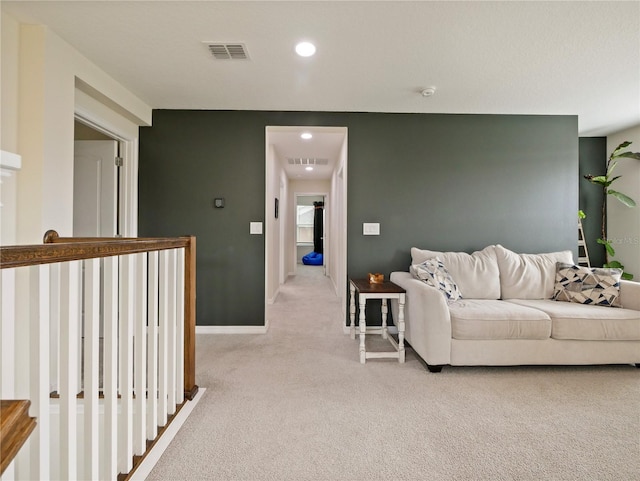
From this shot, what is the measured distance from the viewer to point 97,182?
3.22 metres

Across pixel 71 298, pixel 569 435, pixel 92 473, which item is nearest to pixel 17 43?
pixel 71 298

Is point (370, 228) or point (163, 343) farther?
point (370, 228)

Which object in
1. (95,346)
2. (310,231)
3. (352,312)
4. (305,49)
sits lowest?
(352,312)

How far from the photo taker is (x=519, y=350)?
2.46m

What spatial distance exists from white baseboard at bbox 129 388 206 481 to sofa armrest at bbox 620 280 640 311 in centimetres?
329

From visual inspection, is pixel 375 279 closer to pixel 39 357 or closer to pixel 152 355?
pixel 152 355

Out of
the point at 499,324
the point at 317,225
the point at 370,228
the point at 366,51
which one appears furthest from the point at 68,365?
the point at 317,225

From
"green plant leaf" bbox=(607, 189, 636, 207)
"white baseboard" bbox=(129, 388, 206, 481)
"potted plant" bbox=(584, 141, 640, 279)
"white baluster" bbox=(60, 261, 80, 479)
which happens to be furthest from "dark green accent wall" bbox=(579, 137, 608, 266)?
"white baluster" bbox=(60, 261, 80, 479)

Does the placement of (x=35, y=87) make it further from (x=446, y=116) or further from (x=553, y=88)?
(x=553, y=88)

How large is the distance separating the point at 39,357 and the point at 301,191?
7.28 metres

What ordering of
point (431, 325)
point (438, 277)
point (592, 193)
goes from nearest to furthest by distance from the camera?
point (431, 325)
point (438, 277)
point (592, 193)

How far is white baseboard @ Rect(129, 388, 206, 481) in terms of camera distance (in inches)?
54.8

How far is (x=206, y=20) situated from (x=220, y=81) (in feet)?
2.59

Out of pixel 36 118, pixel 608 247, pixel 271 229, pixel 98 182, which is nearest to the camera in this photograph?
pixel 36 118
